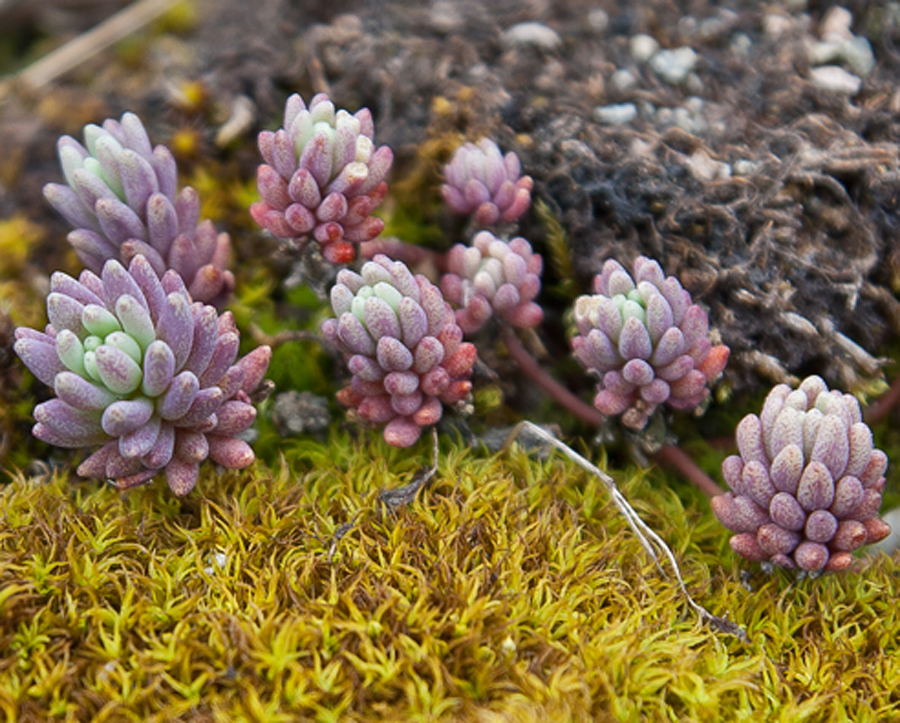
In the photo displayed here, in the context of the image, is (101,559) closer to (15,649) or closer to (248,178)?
(15,649)

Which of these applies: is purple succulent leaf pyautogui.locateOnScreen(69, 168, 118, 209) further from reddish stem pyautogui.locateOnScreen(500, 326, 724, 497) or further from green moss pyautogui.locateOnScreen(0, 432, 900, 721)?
reddish stem pyautogui.locateOnScreen(500, 326, 724, 497)

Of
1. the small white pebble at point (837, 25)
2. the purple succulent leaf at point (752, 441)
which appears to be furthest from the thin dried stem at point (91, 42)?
the purple succulent leaf at point (752, 441)

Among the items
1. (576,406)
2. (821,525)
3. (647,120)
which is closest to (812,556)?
(821,525)

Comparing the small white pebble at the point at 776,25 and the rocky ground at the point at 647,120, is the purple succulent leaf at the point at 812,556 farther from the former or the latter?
the small white pebble at the point at 776,25

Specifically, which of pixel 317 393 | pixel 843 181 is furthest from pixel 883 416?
pixel 317 393

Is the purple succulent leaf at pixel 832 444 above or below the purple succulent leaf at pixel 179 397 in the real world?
below

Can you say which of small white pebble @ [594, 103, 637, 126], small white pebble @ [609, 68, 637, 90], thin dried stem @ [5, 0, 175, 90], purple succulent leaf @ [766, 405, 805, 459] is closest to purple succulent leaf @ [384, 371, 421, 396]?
purple succulent leaf @ [766, 405, 805, 459]
